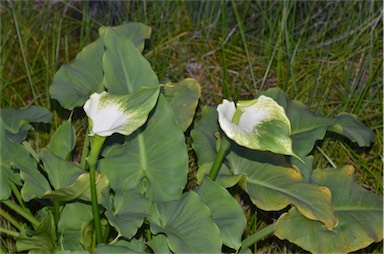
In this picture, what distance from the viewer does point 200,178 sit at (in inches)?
63.4

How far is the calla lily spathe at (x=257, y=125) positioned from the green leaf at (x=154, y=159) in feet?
0.54

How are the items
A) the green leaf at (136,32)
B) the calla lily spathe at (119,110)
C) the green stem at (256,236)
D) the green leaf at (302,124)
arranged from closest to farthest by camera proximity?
the calla lily spathe at (119,110), the green stem at (256,236), the green leaf at (302,124), the green leaf at (136,32)

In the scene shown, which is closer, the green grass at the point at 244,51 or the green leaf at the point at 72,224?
the green leaf at the point at 72,224

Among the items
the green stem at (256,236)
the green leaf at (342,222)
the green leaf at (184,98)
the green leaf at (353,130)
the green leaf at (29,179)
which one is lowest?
the green stem at (256,236)

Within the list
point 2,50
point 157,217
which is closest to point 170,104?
point 157,217

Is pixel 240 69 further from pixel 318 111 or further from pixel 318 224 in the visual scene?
pixel 318 224

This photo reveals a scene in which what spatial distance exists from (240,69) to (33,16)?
1.98 feet

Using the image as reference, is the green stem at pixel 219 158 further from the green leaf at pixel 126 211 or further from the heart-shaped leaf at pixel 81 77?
the heart-shaped leaf at pixel 81 77

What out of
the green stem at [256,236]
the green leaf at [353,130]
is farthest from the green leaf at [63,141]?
the green leaf at [353,130]

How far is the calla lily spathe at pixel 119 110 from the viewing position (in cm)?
134

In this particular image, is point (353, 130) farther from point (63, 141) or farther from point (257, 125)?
point (63, 141)

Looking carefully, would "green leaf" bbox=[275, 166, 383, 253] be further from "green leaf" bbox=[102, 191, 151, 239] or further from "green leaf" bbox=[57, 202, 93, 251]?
"green leaf" bbox=[57, 202, 93, 251]

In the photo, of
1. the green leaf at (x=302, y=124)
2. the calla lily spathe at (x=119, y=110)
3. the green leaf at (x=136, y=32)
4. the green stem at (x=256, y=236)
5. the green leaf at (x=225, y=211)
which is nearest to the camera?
the calla lily spathe at (x=119, y=110)

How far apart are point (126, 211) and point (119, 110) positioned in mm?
197
